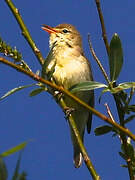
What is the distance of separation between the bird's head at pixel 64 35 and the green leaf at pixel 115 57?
3.49 meters

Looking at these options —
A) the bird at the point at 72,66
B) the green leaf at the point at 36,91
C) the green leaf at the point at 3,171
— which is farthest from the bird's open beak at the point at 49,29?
the green leaf at the point at 3,171

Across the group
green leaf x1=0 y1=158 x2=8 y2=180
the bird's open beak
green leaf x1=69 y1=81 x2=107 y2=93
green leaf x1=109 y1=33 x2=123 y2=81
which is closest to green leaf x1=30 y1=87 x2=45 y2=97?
green leaf x1=69 y1=81 x2=107 y2=93

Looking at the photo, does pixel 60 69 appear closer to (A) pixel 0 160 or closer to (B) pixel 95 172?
(B) pixel 95 172

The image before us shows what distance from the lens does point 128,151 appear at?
1361 millimetres

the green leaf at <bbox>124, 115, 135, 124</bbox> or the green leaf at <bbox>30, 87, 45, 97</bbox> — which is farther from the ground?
the green leaf at <bbox>30, 87, 45, 97</bbox>

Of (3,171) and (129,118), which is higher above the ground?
(3,171)

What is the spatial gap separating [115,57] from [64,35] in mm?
4076

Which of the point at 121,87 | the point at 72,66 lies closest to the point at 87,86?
the point at 121,87

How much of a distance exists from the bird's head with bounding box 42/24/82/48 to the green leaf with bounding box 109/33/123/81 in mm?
3492

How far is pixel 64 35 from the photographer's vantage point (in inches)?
210

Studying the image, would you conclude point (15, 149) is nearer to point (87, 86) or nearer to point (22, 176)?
point (22, 176)

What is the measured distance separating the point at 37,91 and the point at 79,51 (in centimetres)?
376

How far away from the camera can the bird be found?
14.8 ft

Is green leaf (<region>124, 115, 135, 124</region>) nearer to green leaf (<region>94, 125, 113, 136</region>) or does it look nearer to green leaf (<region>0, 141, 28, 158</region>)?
green leaf (<region>94, 125, 113, 136</region>)
